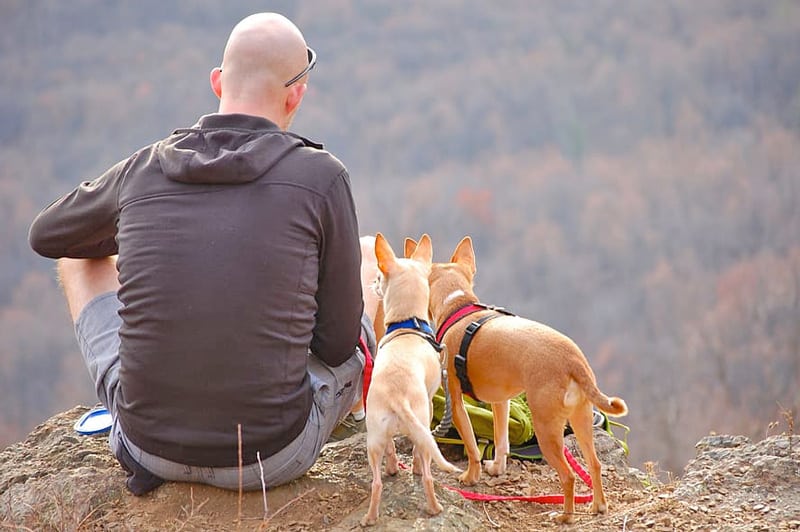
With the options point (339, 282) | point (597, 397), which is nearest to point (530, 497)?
point (597, 397)

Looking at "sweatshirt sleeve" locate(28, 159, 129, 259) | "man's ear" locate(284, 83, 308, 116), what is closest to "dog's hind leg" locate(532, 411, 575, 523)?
"man's ear" locate(284, 83, 308, 116)

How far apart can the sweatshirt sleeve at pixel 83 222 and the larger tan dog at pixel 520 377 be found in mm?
1586

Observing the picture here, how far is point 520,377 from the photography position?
3.54 meters

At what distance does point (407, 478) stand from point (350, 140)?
15.8 meters

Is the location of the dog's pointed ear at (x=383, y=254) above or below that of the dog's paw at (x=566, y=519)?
above

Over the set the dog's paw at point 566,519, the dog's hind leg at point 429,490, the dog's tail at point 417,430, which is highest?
the dog's tail at point 417,430

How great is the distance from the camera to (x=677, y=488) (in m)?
3.88

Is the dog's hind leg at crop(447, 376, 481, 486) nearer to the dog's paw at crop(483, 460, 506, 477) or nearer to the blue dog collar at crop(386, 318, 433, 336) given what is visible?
the dog's paw at crop(483, 460, 506, 477)

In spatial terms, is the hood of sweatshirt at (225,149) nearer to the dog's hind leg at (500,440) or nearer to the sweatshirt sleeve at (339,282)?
the sweatshirt sleeve at (339,282)

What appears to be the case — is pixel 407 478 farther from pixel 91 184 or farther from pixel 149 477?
pixel 91 184

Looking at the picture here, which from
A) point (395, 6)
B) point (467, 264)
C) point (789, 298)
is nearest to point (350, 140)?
point (395, 6)

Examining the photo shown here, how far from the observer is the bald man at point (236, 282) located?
118 inches

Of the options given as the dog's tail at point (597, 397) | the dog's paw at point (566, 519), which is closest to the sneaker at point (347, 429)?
the dog's paw at point (566, 519)

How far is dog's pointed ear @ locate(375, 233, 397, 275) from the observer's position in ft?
12.0
